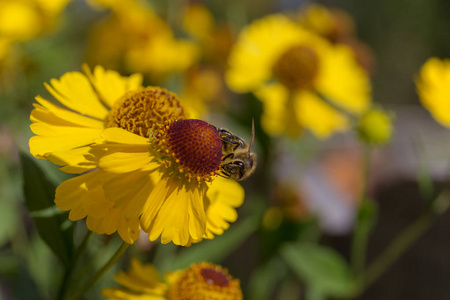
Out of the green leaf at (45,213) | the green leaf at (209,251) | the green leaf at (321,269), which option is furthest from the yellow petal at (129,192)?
the green leaf at (321,269)

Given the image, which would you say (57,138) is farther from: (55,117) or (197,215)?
(197,215)

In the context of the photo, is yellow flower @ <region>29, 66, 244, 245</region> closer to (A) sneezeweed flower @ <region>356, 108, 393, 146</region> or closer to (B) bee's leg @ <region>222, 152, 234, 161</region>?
(B) bee's leg @ <region>222, 152, 234, 161</region>

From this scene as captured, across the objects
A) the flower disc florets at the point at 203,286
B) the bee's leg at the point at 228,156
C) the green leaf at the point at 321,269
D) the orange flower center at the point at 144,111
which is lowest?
the green leaf at the point at 321,269

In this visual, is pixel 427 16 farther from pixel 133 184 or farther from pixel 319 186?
pixel 133 184

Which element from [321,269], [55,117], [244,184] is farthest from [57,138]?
[244,184]

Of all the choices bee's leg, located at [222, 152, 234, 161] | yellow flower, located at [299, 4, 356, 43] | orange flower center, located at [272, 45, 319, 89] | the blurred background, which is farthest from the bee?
yellow flower, located at [299, 4, 356, 43]

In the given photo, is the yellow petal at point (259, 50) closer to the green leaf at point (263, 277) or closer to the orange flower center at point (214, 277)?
the green leaf at point (263, 277)

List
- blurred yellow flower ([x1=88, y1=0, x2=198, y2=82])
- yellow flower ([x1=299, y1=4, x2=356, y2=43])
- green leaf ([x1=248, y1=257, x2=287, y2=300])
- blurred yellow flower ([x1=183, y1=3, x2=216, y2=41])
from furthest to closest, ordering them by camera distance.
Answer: blurred yellow flower ([x1=183, y1=3, x2=216, y2=41]) < yellow flower ([x1=299, y1=4, x2=356, y2=43]) < blurred yellow flower ([x1=88, y1=0, x2=198, y2=82]) < green leaf ([x1=248, y1=257, x2=287, y2=300])
